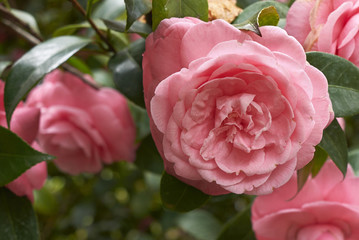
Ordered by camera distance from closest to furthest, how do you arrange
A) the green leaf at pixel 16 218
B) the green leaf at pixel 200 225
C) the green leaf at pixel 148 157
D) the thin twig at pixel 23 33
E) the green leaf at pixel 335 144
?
the green leaf at pixel 335 144, the green leaf at pixel 16 218, the thin twig at pixel 23 33, the green leaf at pixel 148 157, the green leaf at pixel 200 225

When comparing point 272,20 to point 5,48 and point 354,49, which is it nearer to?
point 354,49

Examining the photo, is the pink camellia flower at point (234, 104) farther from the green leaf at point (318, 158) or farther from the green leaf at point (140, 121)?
the green leaf at point (140, 121)

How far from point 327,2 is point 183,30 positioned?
214 mm

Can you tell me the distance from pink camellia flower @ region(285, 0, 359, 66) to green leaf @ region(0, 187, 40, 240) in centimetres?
54

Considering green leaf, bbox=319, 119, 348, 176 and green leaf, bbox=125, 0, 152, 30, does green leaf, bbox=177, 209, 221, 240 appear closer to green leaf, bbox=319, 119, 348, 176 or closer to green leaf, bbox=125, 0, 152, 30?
green leaf, bbox=319, 119, 348, 176

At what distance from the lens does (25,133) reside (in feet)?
2.68

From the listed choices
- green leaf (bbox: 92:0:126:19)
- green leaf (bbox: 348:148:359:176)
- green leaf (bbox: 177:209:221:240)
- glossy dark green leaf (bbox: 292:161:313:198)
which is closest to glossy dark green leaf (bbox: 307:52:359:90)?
glossy dark green leaf (bbox: 292:161:313:198)

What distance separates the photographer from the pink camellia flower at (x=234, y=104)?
0.54 meters

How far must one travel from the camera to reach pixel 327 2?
64cm

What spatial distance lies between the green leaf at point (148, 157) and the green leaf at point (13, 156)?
0.47 m

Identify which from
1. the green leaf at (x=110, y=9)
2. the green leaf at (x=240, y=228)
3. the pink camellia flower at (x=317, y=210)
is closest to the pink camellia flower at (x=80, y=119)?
the green leaf at (x=110, y=9)

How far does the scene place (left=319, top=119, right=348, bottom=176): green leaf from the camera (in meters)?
0.65

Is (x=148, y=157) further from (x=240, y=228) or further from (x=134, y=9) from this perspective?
(x=134, y=9)

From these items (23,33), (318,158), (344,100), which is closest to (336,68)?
(344,100)
